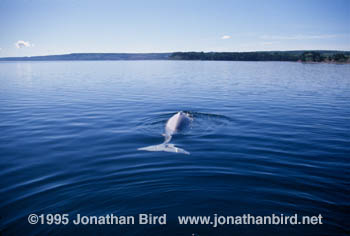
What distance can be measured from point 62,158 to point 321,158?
39.2ft

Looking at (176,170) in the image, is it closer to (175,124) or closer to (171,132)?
(171,132)

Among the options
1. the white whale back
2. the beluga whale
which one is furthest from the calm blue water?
the white whale back

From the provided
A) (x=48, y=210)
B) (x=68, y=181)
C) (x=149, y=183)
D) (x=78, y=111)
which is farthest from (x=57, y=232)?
(x=78, y=111)

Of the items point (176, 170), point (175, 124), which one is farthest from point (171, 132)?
point (176, 170)

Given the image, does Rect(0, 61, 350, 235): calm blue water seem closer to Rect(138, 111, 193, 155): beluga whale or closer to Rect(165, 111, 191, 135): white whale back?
Rect(138, 111, 193, 155): beluga whale

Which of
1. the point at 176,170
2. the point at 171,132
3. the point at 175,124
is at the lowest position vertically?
the point at 176,170

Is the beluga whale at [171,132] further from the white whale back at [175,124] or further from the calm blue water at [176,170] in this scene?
the calm blue water at [176,170]

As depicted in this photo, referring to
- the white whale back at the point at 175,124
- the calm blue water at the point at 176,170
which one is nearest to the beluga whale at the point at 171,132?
the white whale back at the point at 175,124

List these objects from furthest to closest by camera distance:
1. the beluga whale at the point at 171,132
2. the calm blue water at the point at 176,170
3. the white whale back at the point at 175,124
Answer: the white whale back at the point at 175,124 → the beluga whale at the point at 171,132 → the calm blue water at the point at 176,170

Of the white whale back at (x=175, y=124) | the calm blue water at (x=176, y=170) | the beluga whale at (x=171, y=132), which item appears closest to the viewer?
the calm blue water at (x=176, y=170)

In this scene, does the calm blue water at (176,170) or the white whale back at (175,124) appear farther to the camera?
the white whale back at (175,124)

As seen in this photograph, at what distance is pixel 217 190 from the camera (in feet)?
28.8

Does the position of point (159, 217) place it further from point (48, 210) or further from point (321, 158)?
point (321, 158)

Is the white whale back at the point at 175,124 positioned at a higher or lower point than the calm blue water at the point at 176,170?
A: higher
